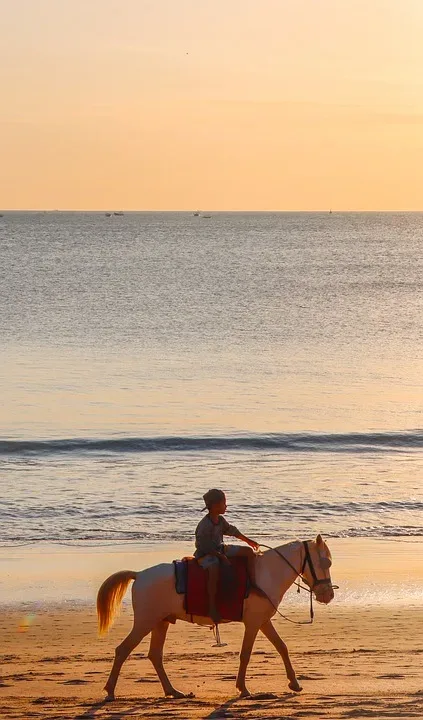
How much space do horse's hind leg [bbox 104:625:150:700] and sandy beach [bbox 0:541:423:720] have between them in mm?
109

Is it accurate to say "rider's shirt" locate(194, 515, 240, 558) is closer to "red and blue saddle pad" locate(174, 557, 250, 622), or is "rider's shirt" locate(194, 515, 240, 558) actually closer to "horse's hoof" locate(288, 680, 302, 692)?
"red and blue saddle pad" locate(174, 557, 250, 622)

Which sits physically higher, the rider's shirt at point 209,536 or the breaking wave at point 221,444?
the breaking wave at point 221,444

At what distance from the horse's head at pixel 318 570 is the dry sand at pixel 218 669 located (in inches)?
33.4

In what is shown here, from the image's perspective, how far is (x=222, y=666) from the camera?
11.6 metres

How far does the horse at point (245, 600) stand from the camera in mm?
10242

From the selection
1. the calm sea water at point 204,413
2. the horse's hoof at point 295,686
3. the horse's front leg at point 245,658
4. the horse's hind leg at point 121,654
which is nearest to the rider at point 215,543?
the horse's front leg at point 245,658

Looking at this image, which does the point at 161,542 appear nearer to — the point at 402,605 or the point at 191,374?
the point at 402,605

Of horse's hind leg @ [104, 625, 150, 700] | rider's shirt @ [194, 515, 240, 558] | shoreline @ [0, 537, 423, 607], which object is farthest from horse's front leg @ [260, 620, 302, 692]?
shoreline @ [0, 537, 423, 607]

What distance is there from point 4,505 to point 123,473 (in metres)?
4.15

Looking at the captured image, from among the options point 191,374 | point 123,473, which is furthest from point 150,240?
point 123,473

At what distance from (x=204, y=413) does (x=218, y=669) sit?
1988 cm

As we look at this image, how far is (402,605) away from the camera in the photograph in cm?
1408

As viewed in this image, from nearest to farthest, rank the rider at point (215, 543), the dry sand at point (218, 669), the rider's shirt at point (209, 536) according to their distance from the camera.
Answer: the dry sand at point (218, 669) → the rider at point (215, 543) → the rider's shirt at point (209, 536)

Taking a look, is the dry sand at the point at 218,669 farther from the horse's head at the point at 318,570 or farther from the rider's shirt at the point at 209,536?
the rider's shirt at the point at 209,536
